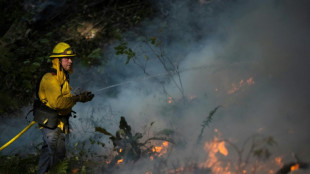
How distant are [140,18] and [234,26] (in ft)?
7.84

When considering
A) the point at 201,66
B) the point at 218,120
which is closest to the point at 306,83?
the point at 218,120

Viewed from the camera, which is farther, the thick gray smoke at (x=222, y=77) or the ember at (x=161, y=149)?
the ember at (x=161, y=149)

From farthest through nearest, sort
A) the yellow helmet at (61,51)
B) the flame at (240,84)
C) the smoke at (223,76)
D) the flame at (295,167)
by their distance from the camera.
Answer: the flame at (240,84)
the smoke at (223,76)
the yellow helmet at (61,51)
the flame at (295,167)

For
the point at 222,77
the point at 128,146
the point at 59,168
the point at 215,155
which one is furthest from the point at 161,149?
the point at 222,77

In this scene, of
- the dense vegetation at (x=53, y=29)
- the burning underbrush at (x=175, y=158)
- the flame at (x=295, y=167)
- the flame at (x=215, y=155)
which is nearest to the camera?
the flame at (x=295, y=167)

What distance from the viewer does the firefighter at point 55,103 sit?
371 cm

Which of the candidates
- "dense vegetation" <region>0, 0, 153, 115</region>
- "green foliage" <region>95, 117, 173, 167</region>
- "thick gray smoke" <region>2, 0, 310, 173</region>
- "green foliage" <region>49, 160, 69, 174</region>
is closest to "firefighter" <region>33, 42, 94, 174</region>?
"green foliage" <region>49, 160, 69, 174</region>

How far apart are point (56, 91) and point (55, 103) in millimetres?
167

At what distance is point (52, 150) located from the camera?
12.6 feet

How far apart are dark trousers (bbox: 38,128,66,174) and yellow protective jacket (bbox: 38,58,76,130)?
0.30 m

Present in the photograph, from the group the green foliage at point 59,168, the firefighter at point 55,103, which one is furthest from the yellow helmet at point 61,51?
the green foliage at point 59,168

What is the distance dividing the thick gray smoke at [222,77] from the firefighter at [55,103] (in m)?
1.20

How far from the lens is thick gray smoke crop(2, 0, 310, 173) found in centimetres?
396

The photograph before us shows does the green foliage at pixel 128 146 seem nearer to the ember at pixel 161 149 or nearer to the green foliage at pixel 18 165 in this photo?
the ember at pixel 161 149
